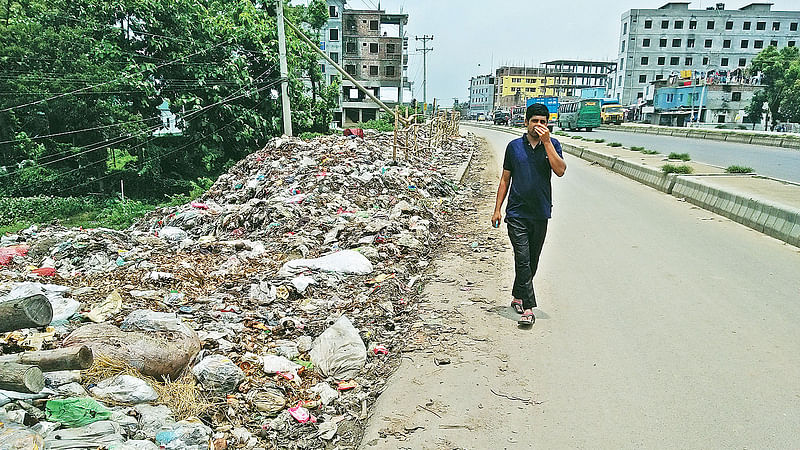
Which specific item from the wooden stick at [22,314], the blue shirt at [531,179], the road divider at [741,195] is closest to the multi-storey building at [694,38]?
the road divider at [741,195]

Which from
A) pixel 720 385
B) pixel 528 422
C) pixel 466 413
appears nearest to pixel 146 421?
pixel 466 413

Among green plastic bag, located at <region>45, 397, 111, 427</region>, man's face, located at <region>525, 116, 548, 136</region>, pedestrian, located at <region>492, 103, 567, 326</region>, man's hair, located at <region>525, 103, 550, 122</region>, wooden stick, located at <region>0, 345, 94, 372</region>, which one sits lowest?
green plastic bag, located at <region>45, 397, 111, 427</region>

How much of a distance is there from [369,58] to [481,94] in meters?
76.3

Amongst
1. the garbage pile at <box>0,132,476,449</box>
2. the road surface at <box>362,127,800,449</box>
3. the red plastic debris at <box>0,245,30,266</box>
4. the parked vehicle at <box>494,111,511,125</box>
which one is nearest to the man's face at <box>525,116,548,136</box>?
the road surface at <box>362,127,800,449</box>

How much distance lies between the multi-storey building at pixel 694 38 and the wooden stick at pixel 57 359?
7795cm

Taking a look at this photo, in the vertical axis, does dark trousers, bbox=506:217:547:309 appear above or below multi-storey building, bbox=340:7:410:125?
below

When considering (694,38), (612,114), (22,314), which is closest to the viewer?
(22,314)

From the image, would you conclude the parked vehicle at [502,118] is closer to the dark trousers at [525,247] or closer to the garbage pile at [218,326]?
the garbage pile at [218,326]

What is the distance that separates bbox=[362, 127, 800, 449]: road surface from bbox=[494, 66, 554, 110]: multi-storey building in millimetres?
103125

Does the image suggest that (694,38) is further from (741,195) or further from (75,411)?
(75,411)

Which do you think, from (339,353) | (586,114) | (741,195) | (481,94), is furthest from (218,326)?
(481,94)

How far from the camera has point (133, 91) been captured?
2062 centimetres

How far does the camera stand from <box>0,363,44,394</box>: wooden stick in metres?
2.71

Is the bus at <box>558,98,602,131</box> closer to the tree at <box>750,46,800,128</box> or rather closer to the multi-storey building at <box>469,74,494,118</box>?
the tree at <box>750,46,800,128</box>
